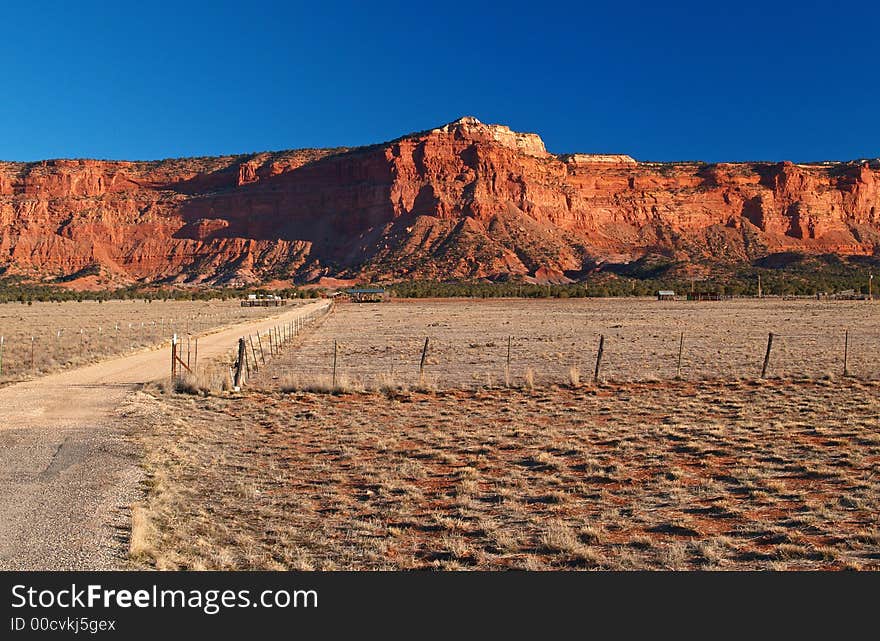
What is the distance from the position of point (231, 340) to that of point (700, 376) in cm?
2057

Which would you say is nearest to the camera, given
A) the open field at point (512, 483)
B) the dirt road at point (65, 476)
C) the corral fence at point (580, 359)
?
the dirt road at point (65, 476)

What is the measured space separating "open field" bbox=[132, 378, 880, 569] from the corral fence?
3725 mm

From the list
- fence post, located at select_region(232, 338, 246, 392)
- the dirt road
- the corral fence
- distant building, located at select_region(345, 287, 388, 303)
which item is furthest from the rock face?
the dirt road

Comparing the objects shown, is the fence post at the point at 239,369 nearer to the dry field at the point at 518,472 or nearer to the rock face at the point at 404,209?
the dry field at the point at 518,472

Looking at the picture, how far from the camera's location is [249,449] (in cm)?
1286

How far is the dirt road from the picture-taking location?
7.07m

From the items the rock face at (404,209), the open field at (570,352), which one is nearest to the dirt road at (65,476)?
the open field at (570,352)

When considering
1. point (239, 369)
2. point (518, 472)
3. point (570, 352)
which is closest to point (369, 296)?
point (570, 352)

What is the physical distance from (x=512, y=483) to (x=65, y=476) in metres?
5.68

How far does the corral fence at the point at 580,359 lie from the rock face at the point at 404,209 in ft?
358

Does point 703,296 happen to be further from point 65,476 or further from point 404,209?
point 65,476

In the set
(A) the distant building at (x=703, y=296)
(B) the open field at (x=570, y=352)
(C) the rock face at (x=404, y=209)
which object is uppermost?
(C) the rock face at (x=404, y=209)

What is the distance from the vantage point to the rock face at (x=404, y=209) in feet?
499

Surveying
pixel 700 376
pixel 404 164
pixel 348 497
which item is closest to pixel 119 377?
pixel 348 497
